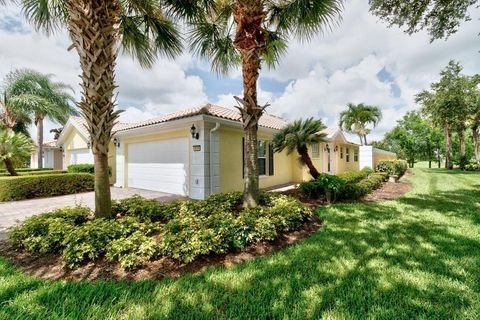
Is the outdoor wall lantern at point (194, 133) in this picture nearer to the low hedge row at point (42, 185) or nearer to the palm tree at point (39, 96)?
the low hedge row at point (42, 185)

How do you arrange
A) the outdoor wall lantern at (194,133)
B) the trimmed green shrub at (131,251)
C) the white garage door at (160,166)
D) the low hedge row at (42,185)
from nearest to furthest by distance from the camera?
the trimmed green shrub at (131,251)
the outdoor wall lantern at (194,133)
the low hedge row at (42,185)
the white garage door at (160,166)

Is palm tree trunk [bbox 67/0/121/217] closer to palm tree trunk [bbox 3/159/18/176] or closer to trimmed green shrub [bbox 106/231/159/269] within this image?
trimmed green shrub [bbox 106/231/159/269]

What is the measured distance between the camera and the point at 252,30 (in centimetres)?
575

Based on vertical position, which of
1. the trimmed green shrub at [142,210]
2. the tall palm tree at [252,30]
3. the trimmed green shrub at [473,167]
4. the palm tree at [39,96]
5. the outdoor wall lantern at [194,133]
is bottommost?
the trimmed green shrub at [142,210]

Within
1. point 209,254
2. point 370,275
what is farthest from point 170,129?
point 370,275

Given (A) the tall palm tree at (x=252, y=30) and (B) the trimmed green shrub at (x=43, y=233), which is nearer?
(B) the trimmed green shrub at (x=43, y=233)

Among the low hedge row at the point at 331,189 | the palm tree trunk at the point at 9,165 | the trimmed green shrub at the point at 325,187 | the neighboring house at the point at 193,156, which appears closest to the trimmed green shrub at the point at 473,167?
the neighboring house at the point at 193,156

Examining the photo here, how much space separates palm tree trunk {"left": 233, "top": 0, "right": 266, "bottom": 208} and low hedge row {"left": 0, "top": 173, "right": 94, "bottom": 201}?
10489 mm

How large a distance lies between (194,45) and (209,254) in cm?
681

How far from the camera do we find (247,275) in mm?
3277

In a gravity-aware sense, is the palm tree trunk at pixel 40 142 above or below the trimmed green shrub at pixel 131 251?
above

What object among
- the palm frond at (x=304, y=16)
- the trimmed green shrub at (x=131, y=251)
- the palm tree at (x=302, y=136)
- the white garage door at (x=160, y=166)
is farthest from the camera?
the white garage door at (x=160, y=166)

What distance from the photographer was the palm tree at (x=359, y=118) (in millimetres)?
25812

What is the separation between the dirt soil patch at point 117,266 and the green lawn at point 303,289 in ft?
0.72
